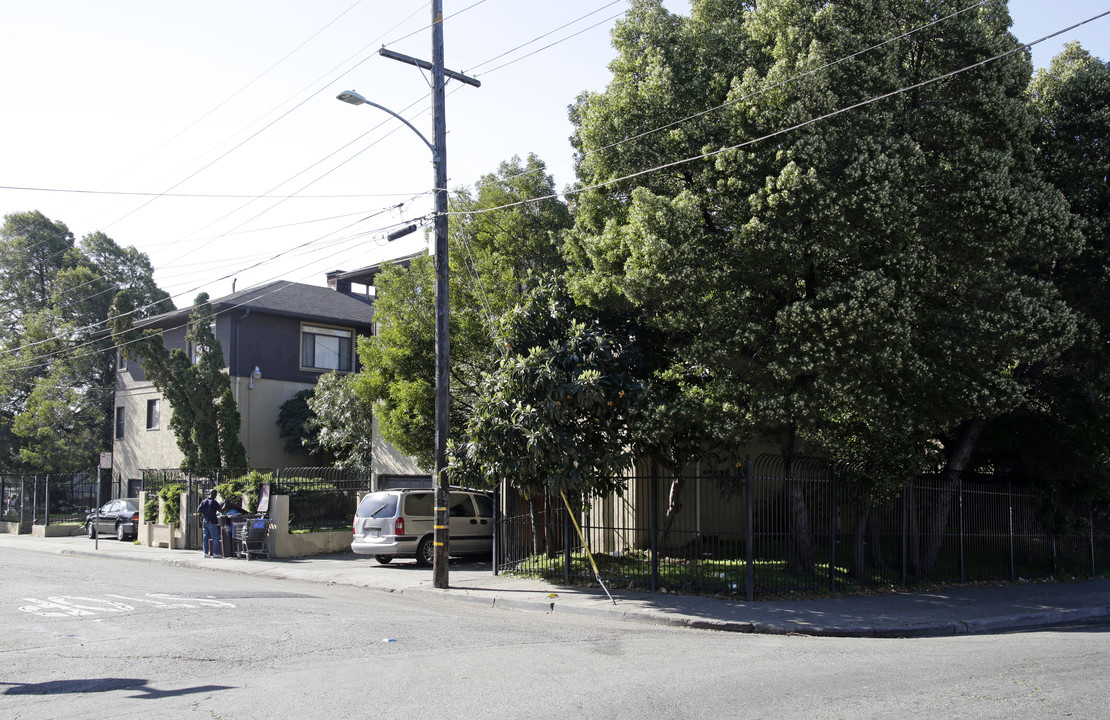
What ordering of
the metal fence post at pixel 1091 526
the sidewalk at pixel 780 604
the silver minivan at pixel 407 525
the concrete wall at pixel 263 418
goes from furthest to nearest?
the concrete wall at pixel 263 418 → the metal fence post at pixel 1091 526 → the silver minivan at pixel 407 525 → the sidewalk at pixel 780 604

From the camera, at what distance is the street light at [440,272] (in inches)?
616

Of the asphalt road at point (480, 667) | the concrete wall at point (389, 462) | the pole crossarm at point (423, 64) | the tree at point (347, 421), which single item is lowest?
the asphalt road at point (480, 667)

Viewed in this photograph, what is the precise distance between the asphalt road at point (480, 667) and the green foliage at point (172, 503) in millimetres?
12677

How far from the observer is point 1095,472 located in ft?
60.7

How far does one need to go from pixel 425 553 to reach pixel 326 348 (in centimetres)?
1737

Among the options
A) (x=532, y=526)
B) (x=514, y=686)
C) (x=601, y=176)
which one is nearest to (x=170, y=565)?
(x=532, y=526)

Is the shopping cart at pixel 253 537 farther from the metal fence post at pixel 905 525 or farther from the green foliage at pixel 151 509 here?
the metal fence post at pixel 905 525

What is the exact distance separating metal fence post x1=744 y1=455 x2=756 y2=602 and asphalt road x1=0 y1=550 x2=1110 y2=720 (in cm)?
232

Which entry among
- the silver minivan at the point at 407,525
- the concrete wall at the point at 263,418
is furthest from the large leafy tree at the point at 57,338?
the silver minivan at the point at 407,525

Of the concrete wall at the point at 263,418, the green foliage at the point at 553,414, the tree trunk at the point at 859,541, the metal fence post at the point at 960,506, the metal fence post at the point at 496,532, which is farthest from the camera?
the concrete wall at the point at 263,418

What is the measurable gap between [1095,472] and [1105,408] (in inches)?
148

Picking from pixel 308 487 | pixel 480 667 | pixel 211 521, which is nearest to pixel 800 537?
pixel 480 667

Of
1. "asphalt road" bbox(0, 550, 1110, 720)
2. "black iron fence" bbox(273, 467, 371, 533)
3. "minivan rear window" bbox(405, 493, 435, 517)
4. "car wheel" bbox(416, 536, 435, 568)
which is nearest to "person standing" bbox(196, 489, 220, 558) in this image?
"black iron fence" bbox(273, 467, 371, 533)

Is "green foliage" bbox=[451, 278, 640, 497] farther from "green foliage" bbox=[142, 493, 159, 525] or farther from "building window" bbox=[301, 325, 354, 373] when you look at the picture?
"building window" bbox=[301, 325, 354, 373]
